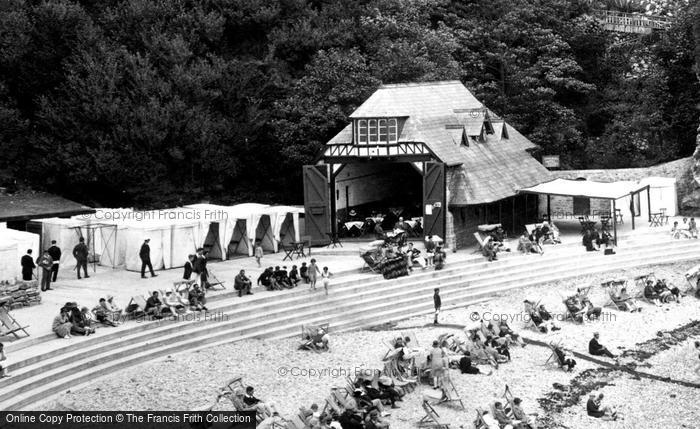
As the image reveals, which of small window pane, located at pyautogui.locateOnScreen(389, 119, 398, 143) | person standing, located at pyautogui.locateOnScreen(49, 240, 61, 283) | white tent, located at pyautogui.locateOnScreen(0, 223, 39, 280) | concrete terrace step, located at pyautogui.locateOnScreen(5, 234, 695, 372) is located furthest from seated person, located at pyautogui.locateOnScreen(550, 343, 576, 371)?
white tent, located at pyautogui.locateOnScreen(0, 223, 39, 280)

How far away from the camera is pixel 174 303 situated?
29.5 meters

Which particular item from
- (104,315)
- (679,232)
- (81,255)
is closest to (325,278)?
(104,315)

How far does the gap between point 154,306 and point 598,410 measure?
12036 millimetres

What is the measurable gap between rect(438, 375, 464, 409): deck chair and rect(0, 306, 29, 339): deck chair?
10.3 meters

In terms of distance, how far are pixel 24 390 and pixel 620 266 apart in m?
22.2

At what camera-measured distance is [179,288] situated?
103ft

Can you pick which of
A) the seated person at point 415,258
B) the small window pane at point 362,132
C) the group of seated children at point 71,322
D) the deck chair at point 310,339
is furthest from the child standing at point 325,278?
the group of seated children at point 71,322

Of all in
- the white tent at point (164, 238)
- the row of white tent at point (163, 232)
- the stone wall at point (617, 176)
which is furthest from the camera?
the stone wall at point (617, 176)

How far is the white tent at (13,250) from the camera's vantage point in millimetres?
30625

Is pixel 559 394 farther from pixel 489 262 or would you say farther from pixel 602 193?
pixel 602 193

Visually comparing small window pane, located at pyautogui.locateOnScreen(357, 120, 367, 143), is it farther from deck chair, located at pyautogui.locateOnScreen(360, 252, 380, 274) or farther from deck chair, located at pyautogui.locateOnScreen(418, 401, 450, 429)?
deck chair, located at pyautogui.locateOnScreen(418, 401, 450, 429)

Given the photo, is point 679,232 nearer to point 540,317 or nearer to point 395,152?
point 395,152

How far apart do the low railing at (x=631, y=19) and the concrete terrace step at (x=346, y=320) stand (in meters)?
20.7

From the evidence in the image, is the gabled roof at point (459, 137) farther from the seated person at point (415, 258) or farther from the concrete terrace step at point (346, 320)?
the concrete terrace step at point (346, 320)
